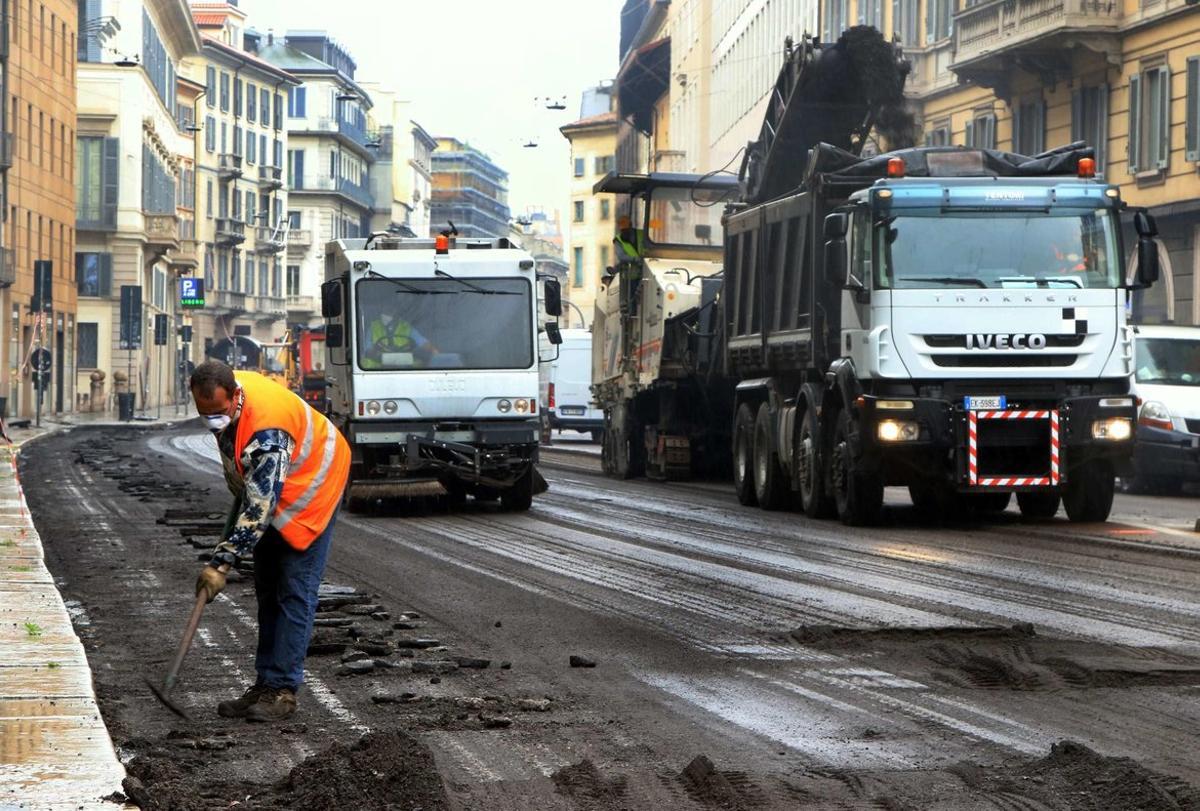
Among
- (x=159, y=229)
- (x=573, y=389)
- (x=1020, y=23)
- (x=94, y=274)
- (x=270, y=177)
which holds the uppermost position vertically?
(x=270, y=177)

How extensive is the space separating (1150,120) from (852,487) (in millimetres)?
18953

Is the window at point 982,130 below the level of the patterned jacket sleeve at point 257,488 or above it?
above

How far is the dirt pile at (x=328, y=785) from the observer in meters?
6.48

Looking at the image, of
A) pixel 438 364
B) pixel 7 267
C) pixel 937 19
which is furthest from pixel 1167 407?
pixel 7 267

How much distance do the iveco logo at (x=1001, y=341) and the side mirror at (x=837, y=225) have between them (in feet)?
4.85

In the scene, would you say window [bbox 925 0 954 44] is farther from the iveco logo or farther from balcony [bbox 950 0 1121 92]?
the iveco logo

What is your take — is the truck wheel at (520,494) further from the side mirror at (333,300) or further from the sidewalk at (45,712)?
the sidewalk at (45,712)

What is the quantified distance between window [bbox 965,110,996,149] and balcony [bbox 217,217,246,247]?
78534 millimetres

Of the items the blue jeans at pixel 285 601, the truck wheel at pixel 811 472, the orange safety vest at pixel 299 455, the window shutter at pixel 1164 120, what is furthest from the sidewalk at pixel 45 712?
the window shutter at pixel 1164 120

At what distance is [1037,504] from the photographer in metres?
20.7

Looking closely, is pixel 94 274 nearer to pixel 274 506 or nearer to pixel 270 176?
pixel 270 176

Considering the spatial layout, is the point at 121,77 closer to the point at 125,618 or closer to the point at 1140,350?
the point at 1140,350

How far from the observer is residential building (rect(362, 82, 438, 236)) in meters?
168

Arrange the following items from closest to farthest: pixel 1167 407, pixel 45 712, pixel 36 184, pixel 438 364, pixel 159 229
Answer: pixel 45 712 → pixel 438 364 → pixel 1167 407 → pixel 36 184 → pixel 159 229
